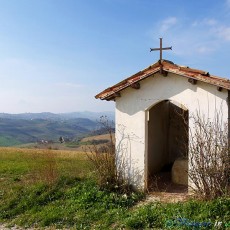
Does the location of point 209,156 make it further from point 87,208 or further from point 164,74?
point 87,208

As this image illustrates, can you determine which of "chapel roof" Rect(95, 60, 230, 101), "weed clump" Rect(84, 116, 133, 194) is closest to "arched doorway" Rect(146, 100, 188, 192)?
"weed clump" Rect(84, 116, 133, 194)

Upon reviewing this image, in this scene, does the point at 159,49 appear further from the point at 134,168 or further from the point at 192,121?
the point at 134,168

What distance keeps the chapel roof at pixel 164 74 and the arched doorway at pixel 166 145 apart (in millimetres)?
2245

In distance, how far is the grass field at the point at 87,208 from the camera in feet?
23.4

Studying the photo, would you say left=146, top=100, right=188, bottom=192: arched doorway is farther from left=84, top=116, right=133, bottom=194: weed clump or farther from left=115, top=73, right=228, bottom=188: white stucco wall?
left=115, top=73, right=228, bottom=188: white stucco wall

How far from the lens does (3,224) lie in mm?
8195

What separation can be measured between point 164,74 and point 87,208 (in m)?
4.10

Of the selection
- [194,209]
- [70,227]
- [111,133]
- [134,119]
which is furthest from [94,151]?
[194,209]

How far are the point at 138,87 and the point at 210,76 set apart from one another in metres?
2.11

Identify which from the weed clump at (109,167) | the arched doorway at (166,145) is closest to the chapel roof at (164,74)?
the weed clump at (109,167)

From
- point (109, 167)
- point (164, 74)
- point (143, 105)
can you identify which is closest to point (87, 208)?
point (109, 167)

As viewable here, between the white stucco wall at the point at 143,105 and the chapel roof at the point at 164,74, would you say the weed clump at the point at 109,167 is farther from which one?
the chapel roof at the point at 164,74

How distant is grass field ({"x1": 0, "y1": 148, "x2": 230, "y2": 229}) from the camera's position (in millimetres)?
7129

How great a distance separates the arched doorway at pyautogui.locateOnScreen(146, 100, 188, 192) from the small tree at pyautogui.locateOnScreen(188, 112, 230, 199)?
216 centimetres
